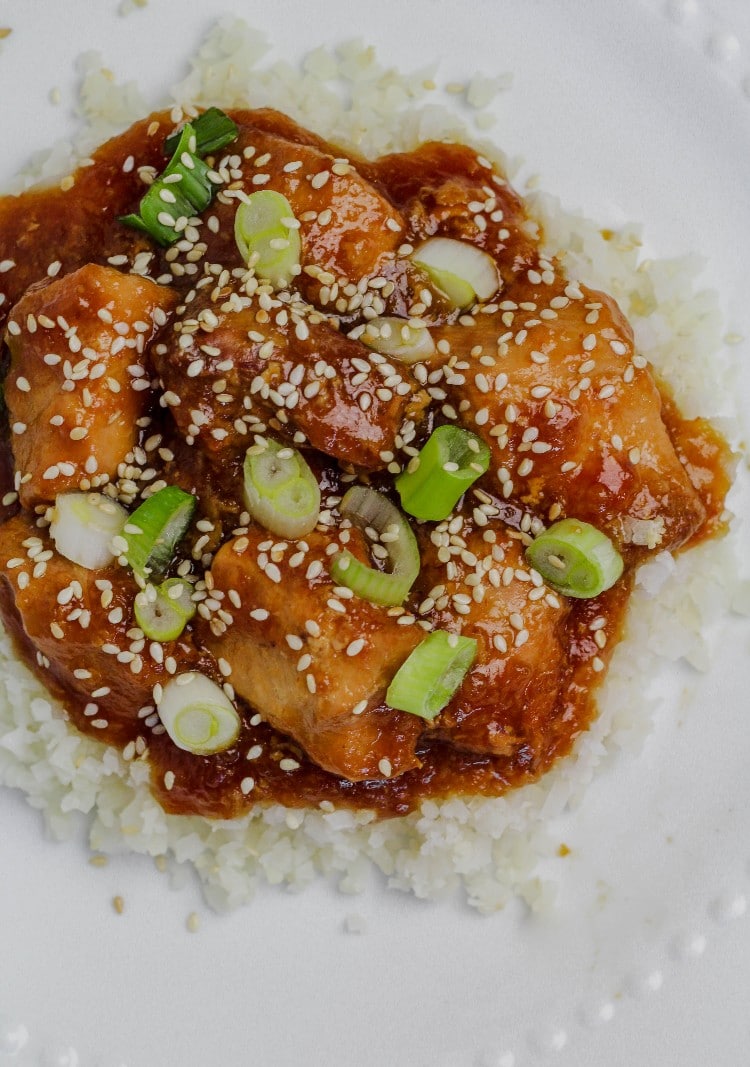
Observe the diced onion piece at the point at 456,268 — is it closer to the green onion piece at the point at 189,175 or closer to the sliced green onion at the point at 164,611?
the green onion piece at the point at 189,175

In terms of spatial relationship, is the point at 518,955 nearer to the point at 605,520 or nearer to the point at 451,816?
the point at 451,816

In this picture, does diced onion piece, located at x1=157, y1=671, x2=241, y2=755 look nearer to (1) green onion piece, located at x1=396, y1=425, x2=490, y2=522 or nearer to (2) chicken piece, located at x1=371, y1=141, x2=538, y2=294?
(1) green onion piece, located at x1=396, y1=425, x2=490, y2=522

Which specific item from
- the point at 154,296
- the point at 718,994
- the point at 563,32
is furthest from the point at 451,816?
the point at 563,32

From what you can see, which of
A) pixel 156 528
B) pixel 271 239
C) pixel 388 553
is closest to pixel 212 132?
pixel 271 239

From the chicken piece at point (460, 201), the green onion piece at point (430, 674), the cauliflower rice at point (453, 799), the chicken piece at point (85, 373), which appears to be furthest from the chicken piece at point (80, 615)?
the chicken piece at point (460, 201)

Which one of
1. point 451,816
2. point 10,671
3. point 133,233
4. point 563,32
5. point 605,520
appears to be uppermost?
point 563,32

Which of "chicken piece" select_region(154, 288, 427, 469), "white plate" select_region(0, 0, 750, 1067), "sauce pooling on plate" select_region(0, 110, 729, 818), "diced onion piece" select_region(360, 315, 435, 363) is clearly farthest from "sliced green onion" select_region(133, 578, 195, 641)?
"white plate" select_region(0, 0, 750, 1067)
